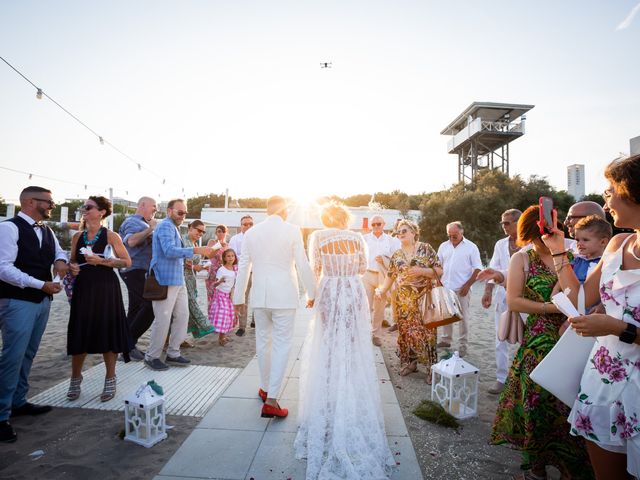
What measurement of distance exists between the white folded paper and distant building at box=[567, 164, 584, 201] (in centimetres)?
3804

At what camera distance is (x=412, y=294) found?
4957mm

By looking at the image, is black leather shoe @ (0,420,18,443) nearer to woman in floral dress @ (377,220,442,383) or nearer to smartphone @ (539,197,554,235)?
woman in floral dress @ (377,220,442,383)

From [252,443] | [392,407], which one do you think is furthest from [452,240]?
[252,443]

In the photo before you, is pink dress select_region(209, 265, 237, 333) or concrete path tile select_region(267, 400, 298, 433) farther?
pink dress select_region(209, 265, 237, 333)

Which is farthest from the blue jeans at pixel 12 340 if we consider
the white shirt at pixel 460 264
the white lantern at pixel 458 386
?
the white shirt at pixel 460 264

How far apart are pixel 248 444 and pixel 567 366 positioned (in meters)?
2.50

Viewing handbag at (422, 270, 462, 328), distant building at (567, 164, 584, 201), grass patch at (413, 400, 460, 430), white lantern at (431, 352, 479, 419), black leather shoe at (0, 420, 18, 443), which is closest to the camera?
black leather shoe at (0, 420, 18, 443)

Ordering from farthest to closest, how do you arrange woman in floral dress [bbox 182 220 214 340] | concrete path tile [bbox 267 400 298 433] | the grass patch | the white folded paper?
woman in floral dress [bbox 182 220 214 340], the grass patch, concrete path tile [bbox 267 400 298 433], the white folded paper

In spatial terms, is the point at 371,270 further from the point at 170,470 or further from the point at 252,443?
the point at 170,470

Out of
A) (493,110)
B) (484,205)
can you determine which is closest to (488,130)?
(493,110)

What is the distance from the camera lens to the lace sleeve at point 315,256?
3.56 meters

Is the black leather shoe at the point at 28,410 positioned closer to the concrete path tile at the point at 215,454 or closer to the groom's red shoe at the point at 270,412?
the concrete path tile at the point at 215,454

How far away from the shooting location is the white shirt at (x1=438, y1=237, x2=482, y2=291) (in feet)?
19.5

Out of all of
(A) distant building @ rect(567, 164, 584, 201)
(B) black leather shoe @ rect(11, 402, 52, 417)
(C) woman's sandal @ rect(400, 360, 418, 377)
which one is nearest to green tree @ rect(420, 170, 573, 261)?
(A) distant building @ rect(567, 164, 584, 201)
